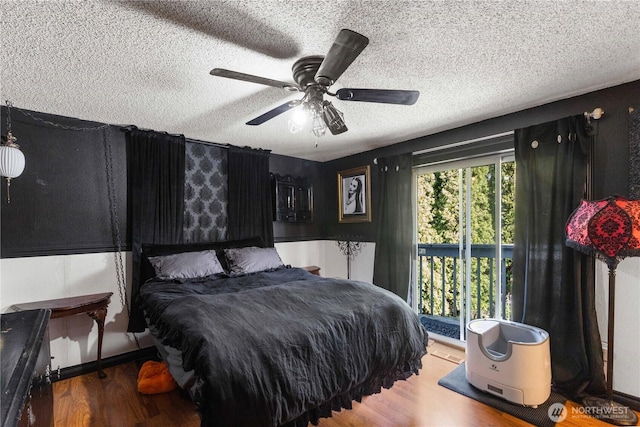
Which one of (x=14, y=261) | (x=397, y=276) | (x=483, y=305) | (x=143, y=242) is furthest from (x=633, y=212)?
(x=14, y=261)

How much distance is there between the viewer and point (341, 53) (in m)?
1.32

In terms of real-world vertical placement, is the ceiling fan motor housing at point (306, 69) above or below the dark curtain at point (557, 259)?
above

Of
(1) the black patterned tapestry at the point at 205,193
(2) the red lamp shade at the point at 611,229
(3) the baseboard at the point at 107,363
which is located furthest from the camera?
(1) the black patterned tapestry at the point at 205,193

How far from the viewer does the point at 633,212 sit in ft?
6.01

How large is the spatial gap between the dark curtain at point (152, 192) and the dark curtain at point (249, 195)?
0.61 meters

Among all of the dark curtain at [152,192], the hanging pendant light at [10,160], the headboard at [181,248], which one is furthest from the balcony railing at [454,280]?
the hanging pendant light at [10,160]

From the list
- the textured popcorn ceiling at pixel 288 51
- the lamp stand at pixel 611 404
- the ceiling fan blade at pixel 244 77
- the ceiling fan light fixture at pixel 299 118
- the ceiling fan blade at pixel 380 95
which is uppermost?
the textured popcorn ceiling at pixel 288 51

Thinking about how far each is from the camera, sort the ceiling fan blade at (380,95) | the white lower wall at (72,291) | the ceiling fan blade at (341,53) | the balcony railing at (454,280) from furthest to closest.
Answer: the balcony railing at (454,280) < the white lower wall at (72,291) < the ceiling fan blade at (380,95) < the ceiling fan blade at (341,53)

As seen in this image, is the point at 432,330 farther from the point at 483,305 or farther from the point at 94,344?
the point at 94,344

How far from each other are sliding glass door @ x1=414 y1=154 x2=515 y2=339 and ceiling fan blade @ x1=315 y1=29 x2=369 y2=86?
2.14m

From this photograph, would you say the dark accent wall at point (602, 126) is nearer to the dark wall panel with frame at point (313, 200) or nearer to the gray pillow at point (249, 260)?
the dark wall panel with frame at point (313, 200)

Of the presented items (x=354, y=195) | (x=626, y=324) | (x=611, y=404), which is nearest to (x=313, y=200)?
(x=354, y=195)

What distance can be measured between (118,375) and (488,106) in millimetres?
4034

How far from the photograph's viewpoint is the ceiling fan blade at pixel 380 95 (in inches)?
64.3
